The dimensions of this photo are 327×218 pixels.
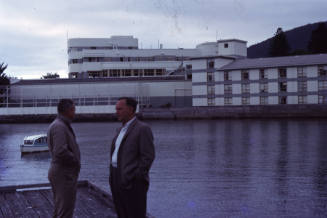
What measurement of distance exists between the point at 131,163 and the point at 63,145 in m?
1.42

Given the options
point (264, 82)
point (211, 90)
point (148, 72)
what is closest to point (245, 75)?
point (264, 82)

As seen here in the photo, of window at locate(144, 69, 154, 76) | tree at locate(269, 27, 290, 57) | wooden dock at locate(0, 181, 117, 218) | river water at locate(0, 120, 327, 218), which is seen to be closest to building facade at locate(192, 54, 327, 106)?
tree at locate(269, 27, 290, 57)

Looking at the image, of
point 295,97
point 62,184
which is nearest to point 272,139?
point 62,184

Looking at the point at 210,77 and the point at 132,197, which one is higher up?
the point at 210,77

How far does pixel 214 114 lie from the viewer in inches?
3679

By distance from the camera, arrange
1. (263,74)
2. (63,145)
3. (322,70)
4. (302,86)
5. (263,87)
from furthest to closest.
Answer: (263,74), (263,87), (302,86), (322,70), (63,145)

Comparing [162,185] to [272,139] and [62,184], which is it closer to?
[62,184]

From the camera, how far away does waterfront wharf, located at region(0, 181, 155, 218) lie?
37.1ft

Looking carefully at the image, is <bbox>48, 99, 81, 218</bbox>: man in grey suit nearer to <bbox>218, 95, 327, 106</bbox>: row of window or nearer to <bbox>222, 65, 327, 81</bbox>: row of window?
<bbox>218, 95, 327, 106</bbox>: row of window

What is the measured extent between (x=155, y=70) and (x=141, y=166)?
117651 millimetres

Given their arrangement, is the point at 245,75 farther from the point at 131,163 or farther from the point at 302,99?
the point at 131,163

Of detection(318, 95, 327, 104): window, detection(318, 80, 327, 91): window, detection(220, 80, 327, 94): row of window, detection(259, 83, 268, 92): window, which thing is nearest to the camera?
detection(318, 95, 327, 104): window

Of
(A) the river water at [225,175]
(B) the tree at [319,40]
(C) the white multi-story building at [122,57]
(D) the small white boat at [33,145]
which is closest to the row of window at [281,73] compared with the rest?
(C) the white multi-story building at [122,57]

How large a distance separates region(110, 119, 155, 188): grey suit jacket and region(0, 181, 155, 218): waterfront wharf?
3.92 metres
